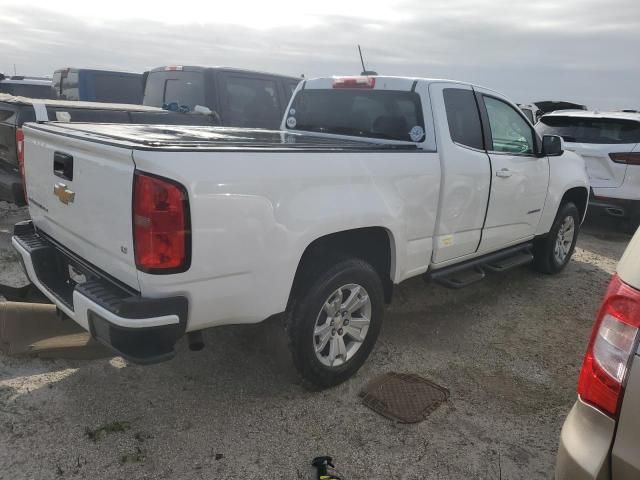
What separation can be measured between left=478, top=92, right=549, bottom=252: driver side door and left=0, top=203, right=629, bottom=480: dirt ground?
918 mm

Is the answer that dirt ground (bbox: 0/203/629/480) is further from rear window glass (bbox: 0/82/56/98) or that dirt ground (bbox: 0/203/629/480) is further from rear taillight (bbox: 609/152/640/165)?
rear window glass (bbox: 0/82/56/98)

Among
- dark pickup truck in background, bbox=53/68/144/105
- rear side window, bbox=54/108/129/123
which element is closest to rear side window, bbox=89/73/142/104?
dark pickup truck in background, bbox=53/68/144/105

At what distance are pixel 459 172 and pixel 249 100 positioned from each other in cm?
401

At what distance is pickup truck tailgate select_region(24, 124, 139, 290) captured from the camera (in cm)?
234

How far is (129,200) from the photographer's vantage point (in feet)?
7.48

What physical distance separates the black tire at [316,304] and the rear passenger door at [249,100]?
403 cm

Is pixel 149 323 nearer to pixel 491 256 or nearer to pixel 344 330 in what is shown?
pixel 344 330

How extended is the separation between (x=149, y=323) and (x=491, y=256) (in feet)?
10.3

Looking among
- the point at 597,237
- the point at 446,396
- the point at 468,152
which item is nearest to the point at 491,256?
the point at 468,152

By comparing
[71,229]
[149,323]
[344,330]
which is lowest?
[344,330]

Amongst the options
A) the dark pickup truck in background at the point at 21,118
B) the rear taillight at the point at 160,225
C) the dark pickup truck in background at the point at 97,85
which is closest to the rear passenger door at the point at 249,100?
the dark pickup truck in background at the point at 21,118

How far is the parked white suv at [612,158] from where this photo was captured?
7.26 metres

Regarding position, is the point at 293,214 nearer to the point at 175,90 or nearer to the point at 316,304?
the point at 316,304

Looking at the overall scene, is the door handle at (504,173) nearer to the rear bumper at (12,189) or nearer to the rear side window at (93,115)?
the rear side window at (93,115)
